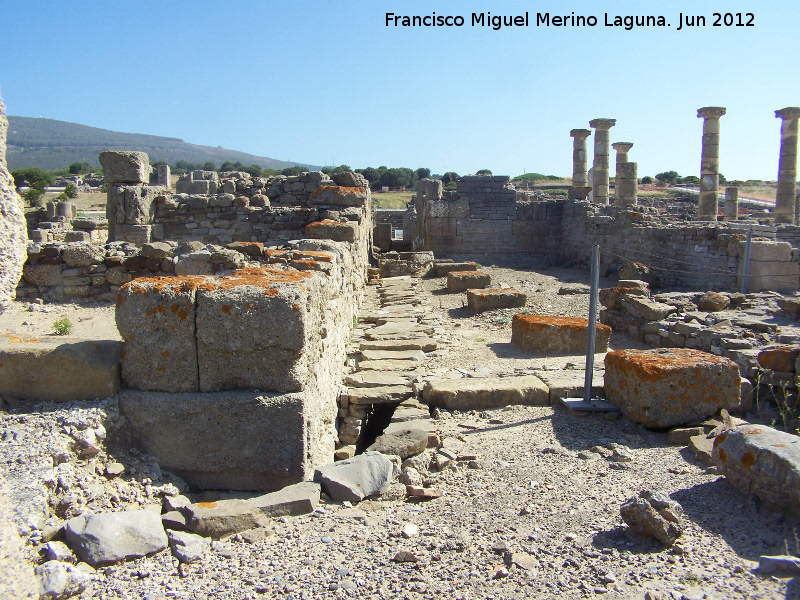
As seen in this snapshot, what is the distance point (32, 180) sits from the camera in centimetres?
4003

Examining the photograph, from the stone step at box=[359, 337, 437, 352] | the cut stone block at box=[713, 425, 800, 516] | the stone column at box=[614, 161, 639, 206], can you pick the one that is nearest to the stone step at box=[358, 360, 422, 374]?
the stone step at box=[359, 337, 437, 352]

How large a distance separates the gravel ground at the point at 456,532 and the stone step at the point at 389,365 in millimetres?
2094

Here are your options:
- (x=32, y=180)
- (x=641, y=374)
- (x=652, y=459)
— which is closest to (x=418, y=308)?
(x=641, y=374)

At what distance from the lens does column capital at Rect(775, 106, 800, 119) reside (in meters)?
20.1

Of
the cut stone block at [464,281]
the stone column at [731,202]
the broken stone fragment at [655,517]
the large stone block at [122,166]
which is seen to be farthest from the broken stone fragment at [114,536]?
the stone column at [731,202]

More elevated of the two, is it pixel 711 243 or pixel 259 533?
pixel 711 243

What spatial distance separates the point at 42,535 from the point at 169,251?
6.19 meters

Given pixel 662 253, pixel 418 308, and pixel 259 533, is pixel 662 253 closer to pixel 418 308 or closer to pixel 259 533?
pixel 418 308

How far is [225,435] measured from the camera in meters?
3.35

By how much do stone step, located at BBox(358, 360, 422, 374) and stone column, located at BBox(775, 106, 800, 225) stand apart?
20726 mm

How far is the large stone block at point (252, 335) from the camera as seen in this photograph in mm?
3271

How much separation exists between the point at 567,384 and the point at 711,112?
18.8 metres

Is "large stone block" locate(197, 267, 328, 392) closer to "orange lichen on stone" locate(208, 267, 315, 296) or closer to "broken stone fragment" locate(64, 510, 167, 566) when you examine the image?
"orange lichen on stone" locate(208, 267, 315, 296)

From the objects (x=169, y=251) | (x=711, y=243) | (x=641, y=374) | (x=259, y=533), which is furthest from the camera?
(x=711, y=243)
